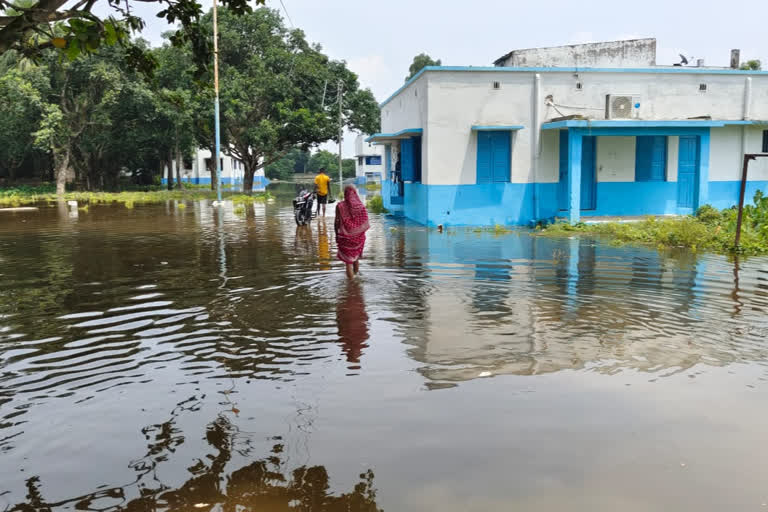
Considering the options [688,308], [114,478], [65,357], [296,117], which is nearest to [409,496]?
[114,478]

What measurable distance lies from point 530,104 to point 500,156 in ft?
5.62

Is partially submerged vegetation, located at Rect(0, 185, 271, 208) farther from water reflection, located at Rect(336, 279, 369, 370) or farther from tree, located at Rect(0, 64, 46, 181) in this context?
water reflection, located at Rect(336, 279, 369, 370)

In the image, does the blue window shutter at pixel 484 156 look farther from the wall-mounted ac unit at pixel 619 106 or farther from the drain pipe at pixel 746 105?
the drain pipe at pixel 746 105

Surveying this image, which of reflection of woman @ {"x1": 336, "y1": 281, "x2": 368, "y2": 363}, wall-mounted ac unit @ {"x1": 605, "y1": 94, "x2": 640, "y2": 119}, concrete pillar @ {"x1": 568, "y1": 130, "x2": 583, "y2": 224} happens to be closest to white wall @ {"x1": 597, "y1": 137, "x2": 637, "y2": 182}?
wall-mounted ac unit @ {"x1": 605, "y1": 94, "x2": 640, "y2": 119}

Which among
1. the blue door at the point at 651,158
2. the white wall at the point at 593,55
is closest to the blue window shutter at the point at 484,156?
the white wall at the point at 593,55

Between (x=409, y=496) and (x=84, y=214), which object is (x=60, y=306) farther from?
(x=84, y=214)

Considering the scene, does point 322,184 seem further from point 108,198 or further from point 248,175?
point 248,175

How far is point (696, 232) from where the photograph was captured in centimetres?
1445

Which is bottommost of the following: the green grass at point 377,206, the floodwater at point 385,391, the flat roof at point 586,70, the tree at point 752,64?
the floodwater at point 385,391

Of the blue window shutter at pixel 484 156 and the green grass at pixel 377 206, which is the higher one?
the blue window shutter at pixel 484 156

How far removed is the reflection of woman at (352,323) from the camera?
21.7ft

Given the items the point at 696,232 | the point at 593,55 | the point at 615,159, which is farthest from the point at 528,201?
the point at 593,55

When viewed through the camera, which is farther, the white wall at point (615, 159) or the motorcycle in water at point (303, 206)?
the motorcycle in water at point (303, 206)

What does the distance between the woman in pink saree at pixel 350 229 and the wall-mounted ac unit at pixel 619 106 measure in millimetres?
11192
